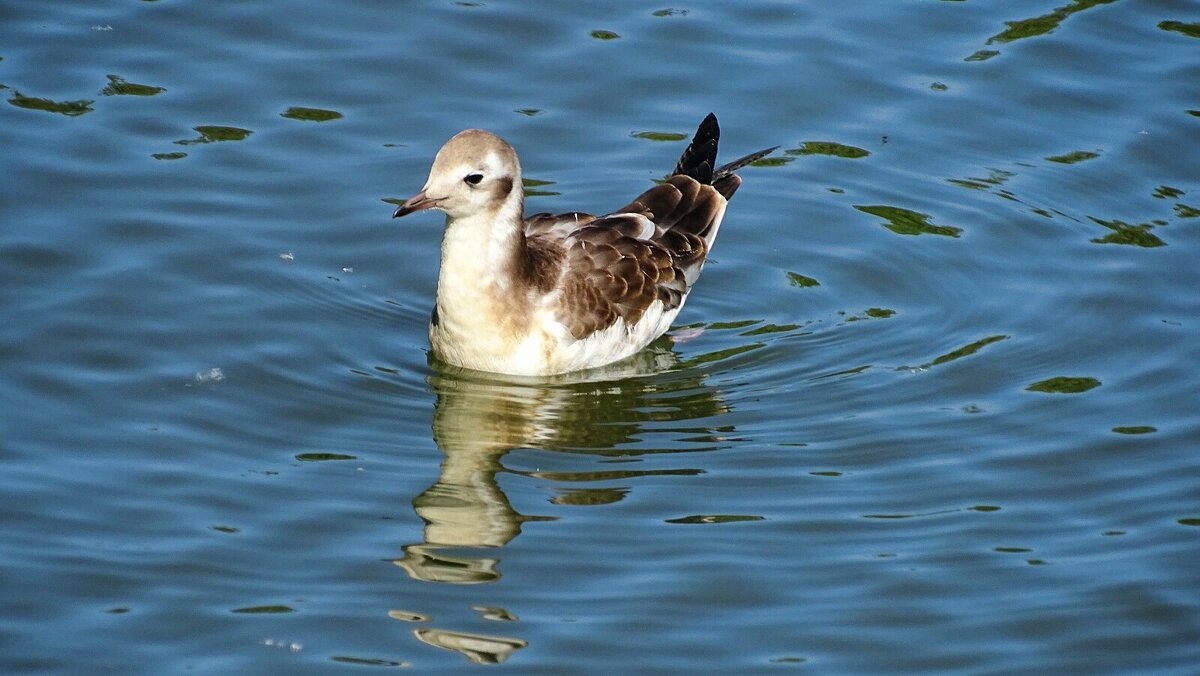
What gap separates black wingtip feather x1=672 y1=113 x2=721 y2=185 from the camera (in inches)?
492

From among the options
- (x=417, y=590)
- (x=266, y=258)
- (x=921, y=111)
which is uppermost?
(x=921, y=111)

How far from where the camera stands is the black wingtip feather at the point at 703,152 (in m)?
12.5

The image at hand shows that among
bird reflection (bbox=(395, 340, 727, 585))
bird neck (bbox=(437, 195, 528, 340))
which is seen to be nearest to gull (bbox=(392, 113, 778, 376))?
bird neck (bbox=(437, 195, 528, 340))

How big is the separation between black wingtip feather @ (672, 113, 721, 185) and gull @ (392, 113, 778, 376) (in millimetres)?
10

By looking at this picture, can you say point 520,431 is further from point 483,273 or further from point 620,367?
point 620,367

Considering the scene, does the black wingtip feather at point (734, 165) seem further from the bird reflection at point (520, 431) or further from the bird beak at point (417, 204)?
the bird beak at point (417, 204)

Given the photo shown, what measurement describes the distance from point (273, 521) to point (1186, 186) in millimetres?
7760

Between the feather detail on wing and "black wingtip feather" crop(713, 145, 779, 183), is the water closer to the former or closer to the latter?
the feather detail on wing

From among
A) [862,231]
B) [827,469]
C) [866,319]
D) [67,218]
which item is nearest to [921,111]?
[862,231]

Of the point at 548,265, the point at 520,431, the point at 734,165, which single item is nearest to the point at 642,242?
the point at 548,265

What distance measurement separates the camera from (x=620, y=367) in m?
11.6

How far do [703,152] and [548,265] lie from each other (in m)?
1.79

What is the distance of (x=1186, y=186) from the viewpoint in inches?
524

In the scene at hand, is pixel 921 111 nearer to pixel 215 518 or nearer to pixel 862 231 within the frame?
pixel 862 231
